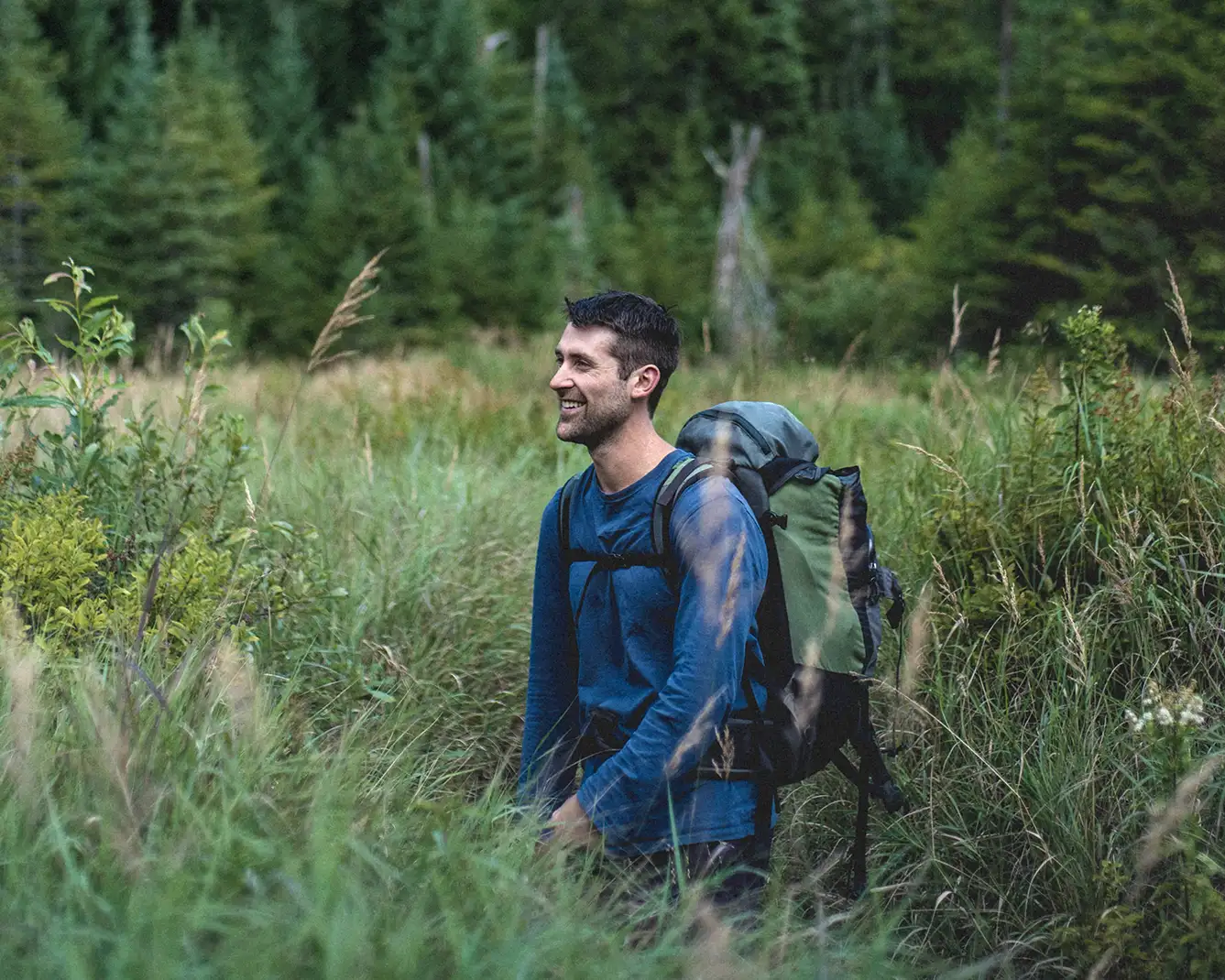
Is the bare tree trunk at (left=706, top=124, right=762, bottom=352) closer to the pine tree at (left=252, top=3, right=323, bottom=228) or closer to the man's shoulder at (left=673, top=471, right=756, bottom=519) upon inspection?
the pine tree at (left=252, top=3, right=323, bottom=228)

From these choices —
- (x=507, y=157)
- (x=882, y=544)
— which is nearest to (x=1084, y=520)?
(x=882, y=544)

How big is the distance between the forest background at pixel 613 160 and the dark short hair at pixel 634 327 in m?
3.92

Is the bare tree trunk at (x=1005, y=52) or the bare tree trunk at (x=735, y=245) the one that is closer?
the bare tree trunk at (x=735, y=245)

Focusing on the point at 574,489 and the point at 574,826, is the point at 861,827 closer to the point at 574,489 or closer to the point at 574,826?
the point at 574,826

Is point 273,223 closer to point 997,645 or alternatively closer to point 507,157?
point 507,157

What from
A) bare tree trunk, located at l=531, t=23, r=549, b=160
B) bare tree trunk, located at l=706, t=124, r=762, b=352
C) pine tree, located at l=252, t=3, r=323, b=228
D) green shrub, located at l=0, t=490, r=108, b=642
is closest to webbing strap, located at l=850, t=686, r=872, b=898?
green shrub, located at l=0, t=490, r=108, b=642

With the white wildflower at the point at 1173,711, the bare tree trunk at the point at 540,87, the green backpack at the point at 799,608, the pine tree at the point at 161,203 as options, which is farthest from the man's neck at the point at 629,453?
the bare tree trunk at the point at 540,87

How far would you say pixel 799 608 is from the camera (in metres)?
2.81

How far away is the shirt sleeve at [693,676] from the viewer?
259 cm

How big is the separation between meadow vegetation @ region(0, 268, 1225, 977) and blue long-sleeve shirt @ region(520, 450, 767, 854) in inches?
9.8

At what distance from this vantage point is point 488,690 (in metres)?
4.26

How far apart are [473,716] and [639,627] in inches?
59.0

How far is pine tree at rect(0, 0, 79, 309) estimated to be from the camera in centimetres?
2269

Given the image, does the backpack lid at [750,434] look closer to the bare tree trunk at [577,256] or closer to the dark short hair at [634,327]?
the dark short hair at [634,327]
